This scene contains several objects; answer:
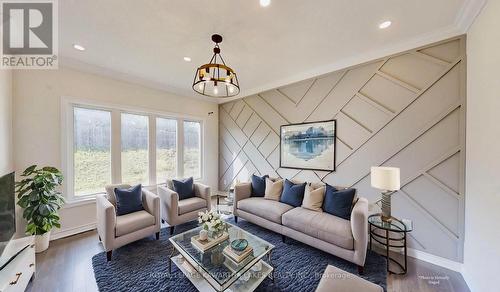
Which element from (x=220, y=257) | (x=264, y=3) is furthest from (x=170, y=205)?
(x=264, y=3)

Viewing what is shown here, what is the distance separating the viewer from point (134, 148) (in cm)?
382

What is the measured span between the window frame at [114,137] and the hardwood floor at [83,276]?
3.24 ft

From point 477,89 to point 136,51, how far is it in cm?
420

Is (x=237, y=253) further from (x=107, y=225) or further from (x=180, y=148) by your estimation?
(x=180, y=148)

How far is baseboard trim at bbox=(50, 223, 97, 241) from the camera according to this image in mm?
2840

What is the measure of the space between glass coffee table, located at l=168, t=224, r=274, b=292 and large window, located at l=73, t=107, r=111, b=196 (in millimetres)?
2310

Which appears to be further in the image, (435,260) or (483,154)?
(435,260)

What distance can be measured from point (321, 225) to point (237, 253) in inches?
46.2

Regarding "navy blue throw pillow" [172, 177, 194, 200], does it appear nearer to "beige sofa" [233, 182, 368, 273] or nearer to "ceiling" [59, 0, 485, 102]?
"beige sofa" [233, 182, 368, 273]

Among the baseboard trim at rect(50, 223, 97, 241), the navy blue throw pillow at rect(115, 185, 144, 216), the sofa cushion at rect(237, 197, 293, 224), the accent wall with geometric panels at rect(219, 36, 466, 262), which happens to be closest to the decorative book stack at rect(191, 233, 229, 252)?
the sofa cushion at rect(237, 197, 293, 224)

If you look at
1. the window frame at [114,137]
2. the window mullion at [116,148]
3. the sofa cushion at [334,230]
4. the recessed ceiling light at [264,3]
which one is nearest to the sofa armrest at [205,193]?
the window frame at [114,137]

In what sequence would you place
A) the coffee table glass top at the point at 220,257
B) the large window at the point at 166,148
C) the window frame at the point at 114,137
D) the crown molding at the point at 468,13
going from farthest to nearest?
1. the large window at the point at 166,148
2. the window frame at the point at 114,137
3. the crown molding at the point at 468,13
4. the coffee table glass top at the point at 220,257

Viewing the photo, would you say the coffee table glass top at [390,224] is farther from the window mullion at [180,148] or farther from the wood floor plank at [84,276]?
the window mullion at [180,148]

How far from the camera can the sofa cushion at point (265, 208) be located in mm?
2847
